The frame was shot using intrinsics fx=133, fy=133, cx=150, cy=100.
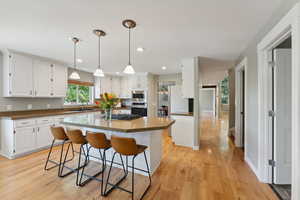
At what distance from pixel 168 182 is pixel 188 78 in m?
2.53

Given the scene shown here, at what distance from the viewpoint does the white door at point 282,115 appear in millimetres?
1955

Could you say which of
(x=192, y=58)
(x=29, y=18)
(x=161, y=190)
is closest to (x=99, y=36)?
(x=29, y=18)

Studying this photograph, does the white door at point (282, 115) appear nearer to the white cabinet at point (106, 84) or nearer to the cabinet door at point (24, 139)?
the cabinet door at point (24, 139)

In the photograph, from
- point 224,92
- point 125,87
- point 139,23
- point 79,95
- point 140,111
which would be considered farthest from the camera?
point 224,92

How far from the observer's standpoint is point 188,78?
3.60 meters

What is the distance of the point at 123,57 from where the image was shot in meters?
3.58

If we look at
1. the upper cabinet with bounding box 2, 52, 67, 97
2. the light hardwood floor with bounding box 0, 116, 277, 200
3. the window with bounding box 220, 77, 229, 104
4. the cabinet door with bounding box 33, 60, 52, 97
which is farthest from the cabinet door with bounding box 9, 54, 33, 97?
the window with bounding box 220, 77, 229, 104

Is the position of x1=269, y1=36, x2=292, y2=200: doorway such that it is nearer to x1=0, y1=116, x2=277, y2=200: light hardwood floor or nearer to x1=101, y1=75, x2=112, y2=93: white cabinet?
x1=0, y1=116, x2=277, y2=200: light hardwood floor

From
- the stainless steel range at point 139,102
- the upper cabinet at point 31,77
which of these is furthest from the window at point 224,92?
the upper cabinet at point 31,77

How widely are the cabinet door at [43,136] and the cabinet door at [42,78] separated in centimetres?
89

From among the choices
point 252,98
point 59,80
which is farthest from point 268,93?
point 59,80

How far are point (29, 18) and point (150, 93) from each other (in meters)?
4.31

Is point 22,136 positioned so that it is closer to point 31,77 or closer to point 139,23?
point 31,77

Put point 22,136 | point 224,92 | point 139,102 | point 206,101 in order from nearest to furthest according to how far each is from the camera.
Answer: point 22,136 → point 139,102 → point 224,92 → point 206,101
